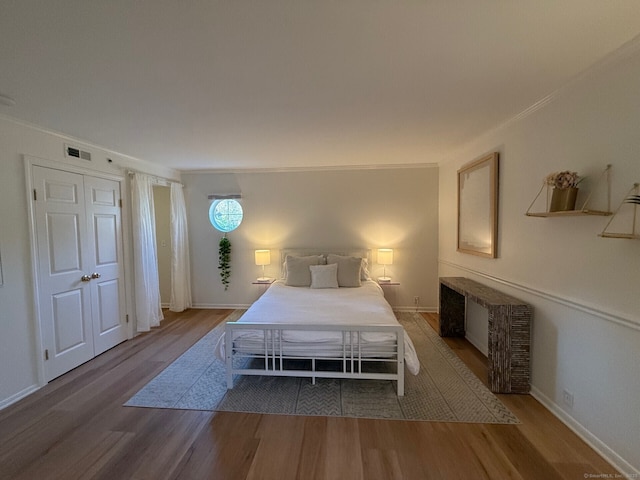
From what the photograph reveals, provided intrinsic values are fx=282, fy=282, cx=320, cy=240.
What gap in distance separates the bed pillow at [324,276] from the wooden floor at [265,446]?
2.17 m

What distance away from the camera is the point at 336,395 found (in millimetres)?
2531

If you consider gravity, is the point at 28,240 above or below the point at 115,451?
above

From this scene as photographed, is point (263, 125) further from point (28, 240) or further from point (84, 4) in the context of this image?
point (28, 240)

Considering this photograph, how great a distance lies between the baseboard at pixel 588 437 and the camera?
166 cm

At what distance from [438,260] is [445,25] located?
3.91 metres

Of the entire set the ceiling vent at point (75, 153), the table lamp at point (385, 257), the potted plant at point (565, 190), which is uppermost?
the ceiling vent at point (75, 153)

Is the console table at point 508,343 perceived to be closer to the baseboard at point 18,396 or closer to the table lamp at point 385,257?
the table lamp at point 385,257

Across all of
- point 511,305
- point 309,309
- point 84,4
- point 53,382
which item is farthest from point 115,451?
point 511,305

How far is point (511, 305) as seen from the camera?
7.98 feet

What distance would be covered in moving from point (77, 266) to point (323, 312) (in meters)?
2.80

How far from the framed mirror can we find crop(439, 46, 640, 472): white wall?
7.2 inches

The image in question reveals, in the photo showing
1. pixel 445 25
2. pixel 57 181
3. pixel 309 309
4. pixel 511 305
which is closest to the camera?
pixel 445 25

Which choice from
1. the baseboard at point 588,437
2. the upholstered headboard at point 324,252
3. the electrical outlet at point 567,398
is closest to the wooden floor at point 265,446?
the baseboard at point 588,437

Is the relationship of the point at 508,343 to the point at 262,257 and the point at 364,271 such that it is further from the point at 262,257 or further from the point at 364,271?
the point at 262,257
